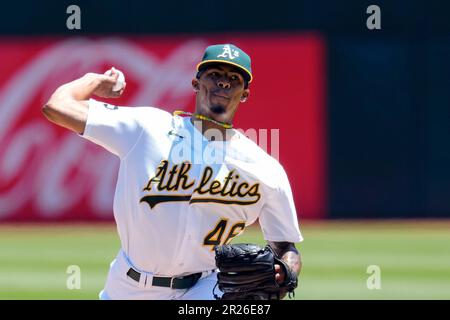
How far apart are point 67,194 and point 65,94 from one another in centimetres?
1117

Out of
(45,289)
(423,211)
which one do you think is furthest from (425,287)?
(423,211)

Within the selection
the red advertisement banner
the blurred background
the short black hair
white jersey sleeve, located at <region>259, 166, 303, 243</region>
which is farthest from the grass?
the short black hair

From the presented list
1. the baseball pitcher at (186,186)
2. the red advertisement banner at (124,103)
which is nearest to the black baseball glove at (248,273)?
the baseball pitcher at (186,186)

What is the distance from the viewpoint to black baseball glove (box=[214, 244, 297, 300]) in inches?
177

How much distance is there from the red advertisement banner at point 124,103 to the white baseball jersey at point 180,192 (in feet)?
34.9

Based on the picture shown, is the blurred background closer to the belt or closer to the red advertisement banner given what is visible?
the red advertisement banner

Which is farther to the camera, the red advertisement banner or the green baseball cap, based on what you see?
the red advertisement banner

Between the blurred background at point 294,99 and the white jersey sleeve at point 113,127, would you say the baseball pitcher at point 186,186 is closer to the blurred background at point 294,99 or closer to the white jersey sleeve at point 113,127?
the white jersey sleeve at point 113,127

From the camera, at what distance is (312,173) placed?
52.4 feet

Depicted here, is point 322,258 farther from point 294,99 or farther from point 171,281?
point 171,281

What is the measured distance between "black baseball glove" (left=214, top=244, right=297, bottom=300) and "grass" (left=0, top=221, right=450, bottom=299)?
4487 mm

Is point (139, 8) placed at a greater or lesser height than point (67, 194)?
greater
